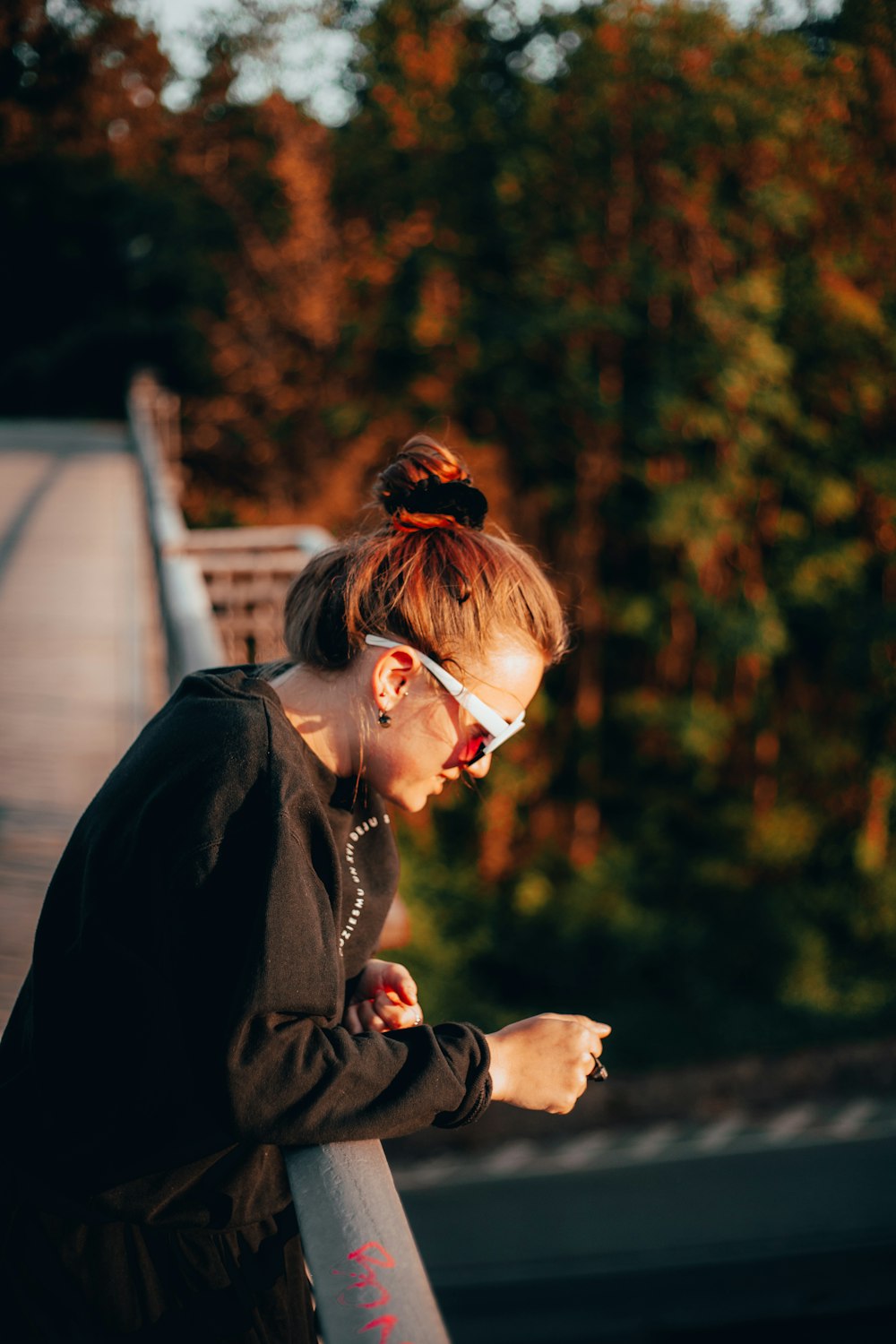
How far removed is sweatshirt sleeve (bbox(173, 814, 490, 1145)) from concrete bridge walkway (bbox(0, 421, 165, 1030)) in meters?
2.14

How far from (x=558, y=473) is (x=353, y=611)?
458 inches

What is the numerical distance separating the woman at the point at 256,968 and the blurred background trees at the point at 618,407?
29.9ft

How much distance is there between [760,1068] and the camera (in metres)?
9.69

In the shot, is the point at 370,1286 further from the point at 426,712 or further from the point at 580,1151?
the point at 580,1151

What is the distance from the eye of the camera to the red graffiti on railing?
2.48ft

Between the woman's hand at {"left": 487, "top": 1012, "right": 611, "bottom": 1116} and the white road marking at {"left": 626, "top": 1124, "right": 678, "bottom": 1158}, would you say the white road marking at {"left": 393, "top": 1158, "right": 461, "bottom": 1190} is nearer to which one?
the white road marking at {"left": 626, "top": 1124, "right": 678, "bottom": 1158}

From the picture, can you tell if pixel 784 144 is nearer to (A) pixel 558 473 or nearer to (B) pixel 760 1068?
Answer: (A) pixel 558 473

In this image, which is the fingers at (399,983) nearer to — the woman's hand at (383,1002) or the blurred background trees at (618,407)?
the woman's hand at (383,1002)

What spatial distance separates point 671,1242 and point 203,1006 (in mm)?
8719

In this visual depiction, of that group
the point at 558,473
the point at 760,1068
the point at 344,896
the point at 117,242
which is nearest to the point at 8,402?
the point at 117,242

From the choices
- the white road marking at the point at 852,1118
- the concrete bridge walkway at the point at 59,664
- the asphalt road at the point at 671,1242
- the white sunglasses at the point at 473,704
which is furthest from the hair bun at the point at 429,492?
the white road marking at the point at 852,1118

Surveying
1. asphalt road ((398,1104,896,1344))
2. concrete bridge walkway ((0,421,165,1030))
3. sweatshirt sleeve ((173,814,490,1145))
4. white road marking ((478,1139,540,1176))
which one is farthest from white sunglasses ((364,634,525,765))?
white road marking ((478,1139,540,1176))

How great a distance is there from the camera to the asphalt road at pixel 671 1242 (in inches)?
316

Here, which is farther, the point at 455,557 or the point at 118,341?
the point at 118,341
